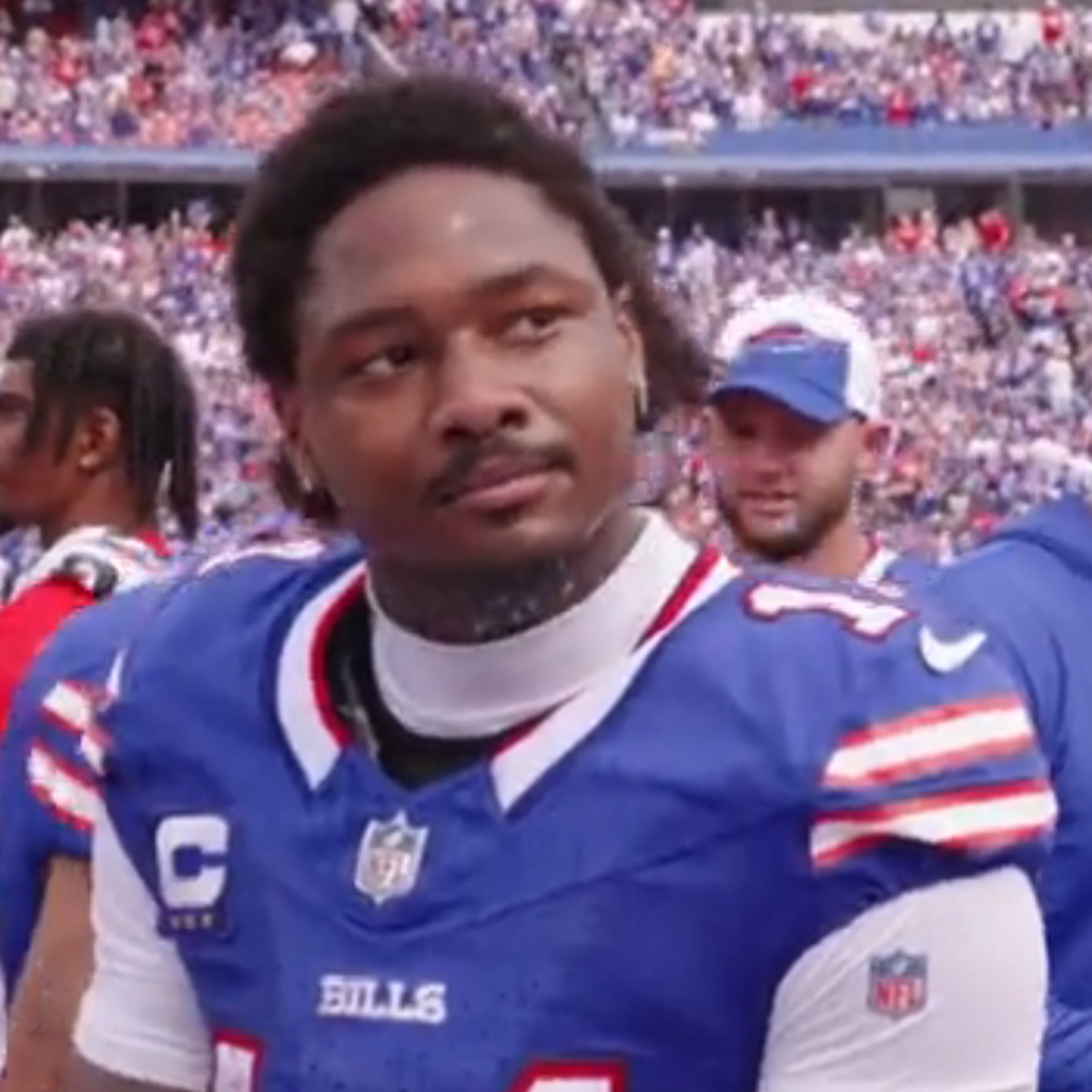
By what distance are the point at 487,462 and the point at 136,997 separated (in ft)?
1.15

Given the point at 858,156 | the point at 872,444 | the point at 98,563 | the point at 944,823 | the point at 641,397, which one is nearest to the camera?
the point at 944,823

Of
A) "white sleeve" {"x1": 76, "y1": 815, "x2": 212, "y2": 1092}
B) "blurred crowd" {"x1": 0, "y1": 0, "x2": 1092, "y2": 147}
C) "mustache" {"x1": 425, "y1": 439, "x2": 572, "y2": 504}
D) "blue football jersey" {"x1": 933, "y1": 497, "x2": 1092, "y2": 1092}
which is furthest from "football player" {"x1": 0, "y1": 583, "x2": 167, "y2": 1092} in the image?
"blurred crowd" {"x1": 0, "y1": 0, "x2": 1092, "y2": 147}

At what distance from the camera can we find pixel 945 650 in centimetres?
130

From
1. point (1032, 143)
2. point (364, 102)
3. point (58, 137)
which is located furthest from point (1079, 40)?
point (364, 102)

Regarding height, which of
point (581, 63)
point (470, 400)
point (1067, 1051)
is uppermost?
point (470, 400)

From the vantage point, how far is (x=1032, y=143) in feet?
78.5

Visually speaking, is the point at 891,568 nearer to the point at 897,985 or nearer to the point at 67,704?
the point at 67,704

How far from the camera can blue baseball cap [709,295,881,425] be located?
324 centimetres

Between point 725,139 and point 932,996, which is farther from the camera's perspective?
point 725,139

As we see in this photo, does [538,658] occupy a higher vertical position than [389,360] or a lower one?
lower

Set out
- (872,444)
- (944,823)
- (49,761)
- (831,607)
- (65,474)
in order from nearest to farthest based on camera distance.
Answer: (944,823) → (831,607) → (49,761) → (65,474) → (872,444)

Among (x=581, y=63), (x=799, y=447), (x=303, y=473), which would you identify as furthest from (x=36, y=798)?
(x=581, y=63)

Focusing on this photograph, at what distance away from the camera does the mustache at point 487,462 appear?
1.30 meters

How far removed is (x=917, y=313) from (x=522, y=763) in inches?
763
